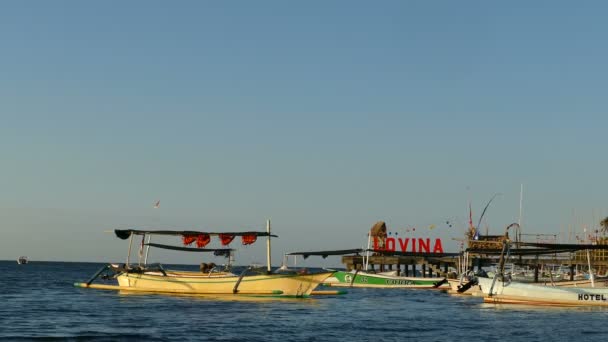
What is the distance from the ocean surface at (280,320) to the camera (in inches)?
1535

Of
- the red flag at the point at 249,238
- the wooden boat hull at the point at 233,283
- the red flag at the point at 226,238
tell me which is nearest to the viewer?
the wooden boat hull at the point at 233,283

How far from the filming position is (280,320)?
148 ft

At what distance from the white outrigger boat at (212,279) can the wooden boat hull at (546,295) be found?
529 inches

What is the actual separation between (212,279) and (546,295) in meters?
26.0

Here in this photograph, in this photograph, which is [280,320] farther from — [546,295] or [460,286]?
[460,286]

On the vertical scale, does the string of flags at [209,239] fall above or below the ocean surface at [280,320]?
above

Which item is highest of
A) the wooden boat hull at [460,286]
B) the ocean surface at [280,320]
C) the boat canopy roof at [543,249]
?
the boat canopy roof at [543,249]

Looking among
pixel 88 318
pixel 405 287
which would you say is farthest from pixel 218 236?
pixel 405 287

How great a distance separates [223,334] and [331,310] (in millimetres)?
16903

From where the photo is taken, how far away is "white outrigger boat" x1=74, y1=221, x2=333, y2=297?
59.2 metres

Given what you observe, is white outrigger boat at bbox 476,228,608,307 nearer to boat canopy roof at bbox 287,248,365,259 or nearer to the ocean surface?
the ocean surface

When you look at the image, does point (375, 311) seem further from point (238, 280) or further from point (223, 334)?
point (223, 334)

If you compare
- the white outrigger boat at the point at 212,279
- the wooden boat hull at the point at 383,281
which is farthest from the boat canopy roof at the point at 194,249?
the wooden boat hull at the point at 383,281

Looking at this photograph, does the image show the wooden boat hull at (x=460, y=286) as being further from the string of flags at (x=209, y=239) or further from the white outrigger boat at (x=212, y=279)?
the string of flags at (x=209, y=239)
